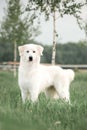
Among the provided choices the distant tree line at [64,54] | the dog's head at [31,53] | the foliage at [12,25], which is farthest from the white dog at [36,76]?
the distant tree line at [64,54]

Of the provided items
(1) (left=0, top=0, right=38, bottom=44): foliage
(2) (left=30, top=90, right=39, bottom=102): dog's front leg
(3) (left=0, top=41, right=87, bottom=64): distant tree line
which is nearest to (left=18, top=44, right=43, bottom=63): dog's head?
(2) (left=30, top=90, right=39, bottom=102): dog's front leg

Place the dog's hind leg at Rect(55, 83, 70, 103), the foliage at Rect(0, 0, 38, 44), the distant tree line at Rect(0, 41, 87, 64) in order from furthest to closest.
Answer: the distant tree line at Rect(0, 41, 87, 64), the foliage at Rect(0, 0, 38, 44), the dog's hind leg at Rect(55, 83, 70, 103)

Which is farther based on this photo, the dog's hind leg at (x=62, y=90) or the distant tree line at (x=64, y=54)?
the distant tree line at (x=64, y=54)

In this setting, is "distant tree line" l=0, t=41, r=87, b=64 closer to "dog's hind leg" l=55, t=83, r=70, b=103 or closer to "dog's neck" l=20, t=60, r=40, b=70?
"dog's hind leg" l=55, t=83, r=70, b=103

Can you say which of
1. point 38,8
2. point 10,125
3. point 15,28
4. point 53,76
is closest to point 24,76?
point 53,76

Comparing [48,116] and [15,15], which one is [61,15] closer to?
[15,15]

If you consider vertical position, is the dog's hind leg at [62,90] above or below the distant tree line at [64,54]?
above

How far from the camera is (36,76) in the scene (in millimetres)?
10594

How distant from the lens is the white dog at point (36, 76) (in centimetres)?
1027

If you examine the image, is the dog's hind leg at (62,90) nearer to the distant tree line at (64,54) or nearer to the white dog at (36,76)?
the white dog at (36,76)

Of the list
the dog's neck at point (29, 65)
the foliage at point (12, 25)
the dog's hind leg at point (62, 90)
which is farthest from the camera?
the foliage at point (12, 25)

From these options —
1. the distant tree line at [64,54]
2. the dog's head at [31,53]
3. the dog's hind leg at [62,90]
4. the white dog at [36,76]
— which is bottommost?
the distant tree line at [64,54]

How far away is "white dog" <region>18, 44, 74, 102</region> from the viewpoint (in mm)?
10266

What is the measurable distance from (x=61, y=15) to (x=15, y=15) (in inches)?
435
